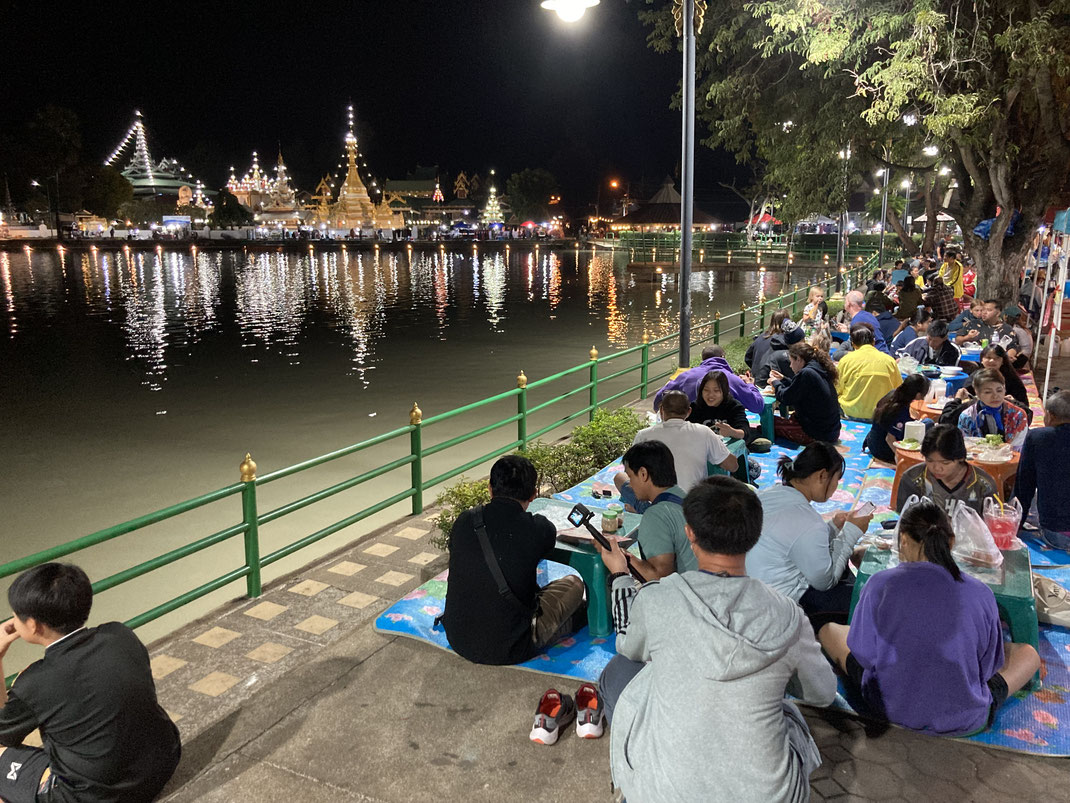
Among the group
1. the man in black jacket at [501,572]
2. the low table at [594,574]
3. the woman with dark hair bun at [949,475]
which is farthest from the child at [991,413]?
the man in black jacket at [501,572]

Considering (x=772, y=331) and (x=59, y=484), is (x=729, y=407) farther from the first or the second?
(x=59, y=484)

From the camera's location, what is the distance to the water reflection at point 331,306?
27.1 m

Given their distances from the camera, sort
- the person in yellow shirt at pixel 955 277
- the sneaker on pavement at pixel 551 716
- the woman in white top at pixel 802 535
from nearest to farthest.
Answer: the sneaker on pavement at pixel 551 716 → the woman in white top at pixel 802 535 → the person in yellow shirt at pixel 955 277

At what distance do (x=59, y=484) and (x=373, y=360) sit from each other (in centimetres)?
1236

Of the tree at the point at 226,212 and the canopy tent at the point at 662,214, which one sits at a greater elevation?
the tree at the point at 226,212

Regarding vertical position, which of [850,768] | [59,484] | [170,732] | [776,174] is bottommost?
[59,484]

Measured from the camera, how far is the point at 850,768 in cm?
370

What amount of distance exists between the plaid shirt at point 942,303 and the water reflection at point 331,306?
13.2 metres

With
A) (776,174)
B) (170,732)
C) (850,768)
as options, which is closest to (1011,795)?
(850,768)

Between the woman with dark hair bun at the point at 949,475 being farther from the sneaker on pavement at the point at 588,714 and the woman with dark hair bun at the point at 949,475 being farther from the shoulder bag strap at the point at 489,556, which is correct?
the shoulder bag strap at the point at 489,556

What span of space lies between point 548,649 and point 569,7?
5758mm

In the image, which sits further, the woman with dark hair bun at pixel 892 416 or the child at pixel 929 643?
the woman with dark hair bun at pixel 892 416

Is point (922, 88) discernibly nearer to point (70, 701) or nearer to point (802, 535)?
point (802, 535)

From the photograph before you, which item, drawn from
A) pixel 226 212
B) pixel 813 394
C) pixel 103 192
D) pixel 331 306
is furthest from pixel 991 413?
pixel 226 212
